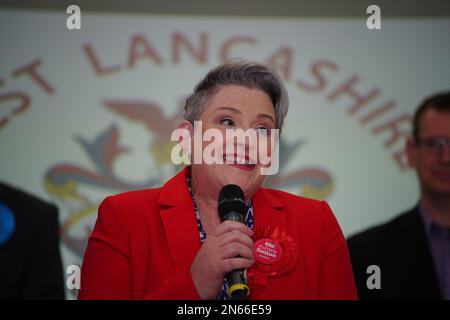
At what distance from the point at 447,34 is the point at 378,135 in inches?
20.8

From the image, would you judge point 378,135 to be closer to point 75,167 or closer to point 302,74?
point 302,74

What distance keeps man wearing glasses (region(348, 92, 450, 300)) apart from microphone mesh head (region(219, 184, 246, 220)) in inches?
33.8

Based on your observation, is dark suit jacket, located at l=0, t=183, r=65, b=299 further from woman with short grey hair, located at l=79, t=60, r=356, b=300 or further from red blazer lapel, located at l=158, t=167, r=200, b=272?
red blazer lapel, located at l=158, t=167, r=200, b=272

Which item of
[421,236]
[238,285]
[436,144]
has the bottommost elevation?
[238,285]

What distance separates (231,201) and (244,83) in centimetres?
54

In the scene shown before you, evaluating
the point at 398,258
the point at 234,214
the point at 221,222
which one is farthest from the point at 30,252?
the point at 398,258

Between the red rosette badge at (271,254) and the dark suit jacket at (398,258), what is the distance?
0.57m

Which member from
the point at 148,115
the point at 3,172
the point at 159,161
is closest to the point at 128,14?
the point at 148,115

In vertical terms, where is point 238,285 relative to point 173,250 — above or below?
below

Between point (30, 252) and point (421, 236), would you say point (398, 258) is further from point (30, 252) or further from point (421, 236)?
point (30, 252)

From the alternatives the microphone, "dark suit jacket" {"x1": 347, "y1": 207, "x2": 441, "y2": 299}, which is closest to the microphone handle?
the microphone

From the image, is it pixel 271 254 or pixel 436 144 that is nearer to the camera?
pixel 271 254

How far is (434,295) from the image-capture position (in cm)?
271

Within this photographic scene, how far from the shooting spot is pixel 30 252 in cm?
264
